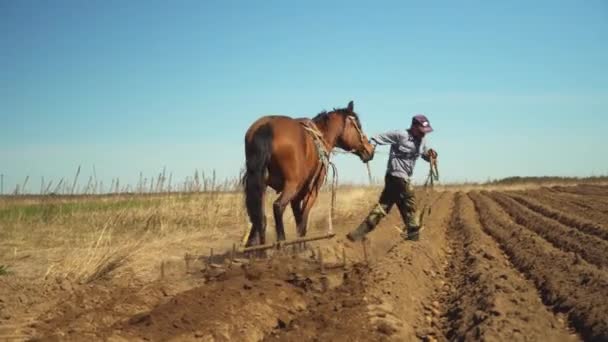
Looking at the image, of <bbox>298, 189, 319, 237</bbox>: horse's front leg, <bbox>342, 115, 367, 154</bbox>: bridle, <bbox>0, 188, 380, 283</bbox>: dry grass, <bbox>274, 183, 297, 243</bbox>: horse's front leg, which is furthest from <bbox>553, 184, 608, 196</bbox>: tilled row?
<bbox>274, 183, 297, 243</bbox>: horse's front leg

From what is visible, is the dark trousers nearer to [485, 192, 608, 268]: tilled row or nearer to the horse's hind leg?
the horse's hind leg

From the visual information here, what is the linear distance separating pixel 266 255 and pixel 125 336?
345 cm

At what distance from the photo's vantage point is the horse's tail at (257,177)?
782 centimetres

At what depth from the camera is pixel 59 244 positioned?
1234 centimetres

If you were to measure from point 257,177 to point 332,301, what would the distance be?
95.6 inches

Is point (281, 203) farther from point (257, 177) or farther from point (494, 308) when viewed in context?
point (494, 308)

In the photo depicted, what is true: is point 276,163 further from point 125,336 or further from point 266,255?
point 125,336

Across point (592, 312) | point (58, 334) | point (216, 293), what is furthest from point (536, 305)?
point (58, 334)

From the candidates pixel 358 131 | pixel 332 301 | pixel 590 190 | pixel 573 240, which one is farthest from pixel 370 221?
pixel 590 190

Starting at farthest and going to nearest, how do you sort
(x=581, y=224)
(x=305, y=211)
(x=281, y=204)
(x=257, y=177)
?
(x=581, y=224)
(x=305, y=211)
(x=281, y=204)
(x=257, y=177)

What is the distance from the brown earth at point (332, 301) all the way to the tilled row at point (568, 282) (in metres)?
0.02

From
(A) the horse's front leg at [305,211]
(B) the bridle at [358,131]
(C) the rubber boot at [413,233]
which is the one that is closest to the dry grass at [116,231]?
(A) the horse's front leg at [305,211]

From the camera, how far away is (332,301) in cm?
590

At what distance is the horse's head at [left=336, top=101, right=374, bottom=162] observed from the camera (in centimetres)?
1012
